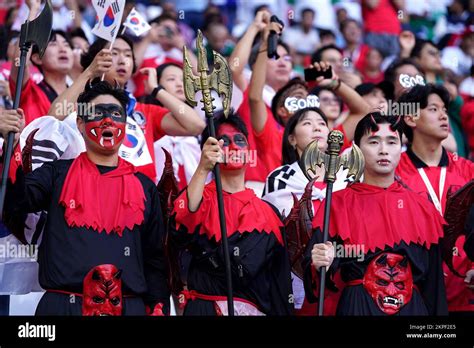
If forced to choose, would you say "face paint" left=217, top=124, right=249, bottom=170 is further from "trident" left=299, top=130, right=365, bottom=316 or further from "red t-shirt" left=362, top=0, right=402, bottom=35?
→ "red t-shirt" left=362, top=0, right=402, bottom=35

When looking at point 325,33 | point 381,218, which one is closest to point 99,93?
point 381,218

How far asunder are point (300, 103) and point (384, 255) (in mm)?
2301

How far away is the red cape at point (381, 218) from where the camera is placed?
7684 mm

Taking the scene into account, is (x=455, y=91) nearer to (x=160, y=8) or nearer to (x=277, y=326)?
(x=160, y=8)

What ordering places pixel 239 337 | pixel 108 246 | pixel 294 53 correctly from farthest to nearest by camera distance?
1. pixel 294 53
2. pixel 108 246
3. pixel 239 337

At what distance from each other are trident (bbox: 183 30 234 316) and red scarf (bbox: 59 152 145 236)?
488 mm

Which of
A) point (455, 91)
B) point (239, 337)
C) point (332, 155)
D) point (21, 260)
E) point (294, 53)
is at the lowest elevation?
point (239, 337)

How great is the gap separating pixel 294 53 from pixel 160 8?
4.94 ft

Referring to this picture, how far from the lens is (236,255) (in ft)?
25.6

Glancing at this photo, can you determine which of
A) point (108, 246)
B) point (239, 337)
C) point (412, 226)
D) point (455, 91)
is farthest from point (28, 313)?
point (455, 91)

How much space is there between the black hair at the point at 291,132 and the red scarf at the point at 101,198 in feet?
5.18

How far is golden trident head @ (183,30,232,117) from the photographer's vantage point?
7.68m

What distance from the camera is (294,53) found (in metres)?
14.4

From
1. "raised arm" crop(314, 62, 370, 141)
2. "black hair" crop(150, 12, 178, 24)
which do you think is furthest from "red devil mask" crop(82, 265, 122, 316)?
"black hair" crop(150, 12, 178, 24)
